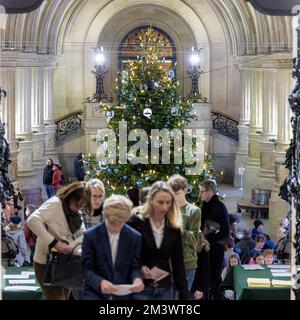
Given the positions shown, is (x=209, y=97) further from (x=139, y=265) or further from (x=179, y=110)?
(x=139, y=265)

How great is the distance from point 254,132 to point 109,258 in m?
23.1

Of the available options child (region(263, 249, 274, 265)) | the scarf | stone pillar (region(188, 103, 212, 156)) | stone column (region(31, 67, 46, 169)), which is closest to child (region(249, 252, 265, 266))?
child (region(263, 249, 274, 265))

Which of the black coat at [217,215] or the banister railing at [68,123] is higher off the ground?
the banister railing at [68,123]

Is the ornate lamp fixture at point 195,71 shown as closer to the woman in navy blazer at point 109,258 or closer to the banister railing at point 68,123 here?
the banister railing at point 68,123

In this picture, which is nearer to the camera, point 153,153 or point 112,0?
point 153,153

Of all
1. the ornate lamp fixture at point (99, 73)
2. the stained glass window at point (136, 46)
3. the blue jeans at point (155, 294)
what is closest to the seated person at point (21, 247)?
the blue jeans at point (155, 294)

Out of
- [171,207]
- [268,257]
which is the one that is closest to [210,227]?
[268,257]

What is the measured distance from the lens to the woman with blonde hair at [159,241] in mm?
11344

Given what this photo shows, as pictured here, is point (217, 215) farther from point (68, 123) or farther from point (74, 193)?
point (68, 123)

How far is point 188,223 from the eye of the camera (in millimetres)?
13109

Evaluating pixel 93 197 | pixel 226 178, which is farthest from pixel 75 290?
pixel 226 178

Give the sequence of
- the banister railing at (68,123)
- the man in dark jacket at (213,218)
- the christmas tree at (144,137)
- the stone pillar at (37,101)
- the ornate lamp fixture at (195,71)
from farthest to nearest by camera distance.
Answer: the ornate lamp fixture at (195,71)
the banister railing at (68,123)
the stone pillar at (37,101)
the christmas tree at (144,137)
the man in dark jacket at (213,218)

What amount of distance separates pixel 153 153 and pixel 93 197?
1018cm
